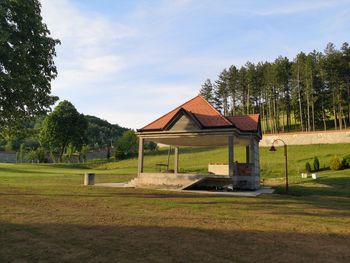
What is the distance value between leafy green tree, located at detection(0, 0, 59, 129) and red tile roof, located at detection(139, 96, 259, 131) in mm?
9192

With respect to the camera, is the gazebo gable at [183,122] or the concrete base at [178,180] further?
the gazebo gable at [183,122]

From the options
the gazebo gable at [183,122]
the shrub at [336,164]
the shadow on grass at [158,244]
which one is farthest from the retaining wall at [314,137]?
the shadow on grass at [158,244]

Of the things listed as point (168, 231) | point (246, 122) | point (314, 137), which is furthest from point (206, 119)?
point (314, 137)

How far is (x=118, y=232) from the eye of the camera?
10047 millimetres

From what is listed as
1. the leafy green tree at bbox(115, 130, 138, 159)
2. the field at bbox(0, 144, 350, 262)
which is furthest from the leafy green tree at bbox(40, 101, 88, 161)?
the field at bbox(0, 144, 350, 262)

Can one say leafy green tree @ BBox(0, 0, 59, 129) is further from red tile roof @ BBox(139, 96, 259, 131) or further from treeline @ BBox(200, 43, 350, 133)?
treeline @ BBox(200, 43, 350, 133)

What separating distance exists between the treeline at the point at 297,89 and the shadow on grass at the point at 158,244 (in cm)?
7531

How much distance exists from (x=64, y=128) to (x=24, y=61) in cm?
6994

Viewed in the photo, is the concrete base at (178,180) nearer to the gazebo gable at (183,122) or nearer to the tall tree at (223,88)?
the gazebo gable at (183,122)

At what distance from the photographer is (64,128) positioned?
8719 cm

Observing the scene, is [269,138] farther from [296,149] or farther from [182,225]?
[182,225]

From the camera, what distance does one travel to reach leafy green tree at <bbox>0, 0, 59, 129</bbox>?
18172 mm

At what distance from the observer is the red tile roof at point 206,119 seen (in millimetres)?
26491

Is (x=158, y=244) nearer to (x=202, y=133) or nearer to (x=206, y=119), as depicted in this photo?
(x=202, y=133)
